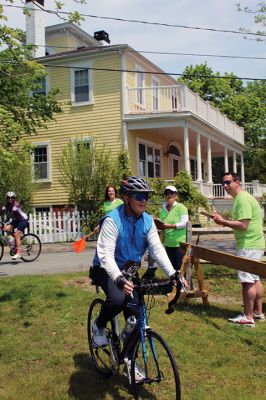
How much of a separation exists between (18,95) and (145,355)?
832 centimetres

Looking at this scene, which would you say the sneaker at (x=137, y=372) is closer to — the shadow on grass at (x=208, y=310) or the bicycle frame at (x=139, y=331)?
the bicycle frame at (x=139, y=331)

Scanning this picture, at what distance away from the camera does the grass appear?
4645 mm

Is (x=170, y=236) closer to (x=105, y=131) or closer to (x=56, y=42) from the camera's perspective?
(x=105, y=131)

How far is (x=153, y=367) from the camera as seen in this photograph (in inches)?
162

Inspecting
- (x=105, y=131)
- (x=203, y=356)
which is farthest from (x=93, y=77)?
(x=203, y=356)

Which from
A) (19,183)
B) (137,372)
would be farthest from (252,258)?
(19,183)

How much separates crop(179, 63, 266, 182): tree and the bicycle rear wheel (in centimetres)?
3804

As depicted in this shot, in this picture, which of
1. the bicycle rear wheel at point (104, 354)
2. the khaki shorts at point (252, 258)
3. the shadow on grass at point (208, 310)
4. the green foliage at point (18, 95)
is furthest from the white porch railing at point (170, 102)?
the bicycle rear wheel at point (104, 354)

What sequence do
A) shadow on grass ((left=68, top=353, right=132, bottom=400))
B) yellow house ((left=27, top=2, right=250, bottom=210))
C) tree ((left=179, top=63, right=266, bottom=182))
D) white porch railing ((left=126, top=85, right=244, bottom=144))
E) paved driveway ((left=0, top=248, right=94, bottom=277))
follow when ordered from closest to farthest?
shadow on grass ((left=68, top=353, right=132, bottom=400))
paved driveway ((left=0, top=248, right=94, bottom=277))
white porch railing ((left=126, top=85, right=244, bottom=144))
yellow house ((left=27, top=2, right=250, bottom=210))
tree ((left=179, top=63, right=266, bottom=182))

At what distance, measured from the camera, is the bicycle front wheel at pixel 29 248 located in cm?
1316

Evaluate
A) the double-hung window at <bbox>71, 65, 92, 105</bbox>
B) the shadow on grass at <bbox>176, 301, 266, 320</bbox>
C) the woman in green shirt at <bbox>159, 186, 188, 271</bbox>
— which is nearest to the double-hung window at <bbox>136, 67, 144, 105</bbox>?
the double-hung window at <bbox>71, 65, 92, 105</bbox>

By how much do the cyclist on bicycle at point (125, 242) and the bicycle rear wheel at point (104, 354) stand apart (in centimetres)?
35

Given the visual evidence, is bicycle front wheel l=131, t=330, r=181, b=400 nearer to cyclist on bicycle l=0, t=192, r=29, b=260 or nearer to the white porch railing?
cyclist on bicycle l=0, t=192, r=29, b=260

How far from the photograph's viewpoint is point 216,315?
273 inches
